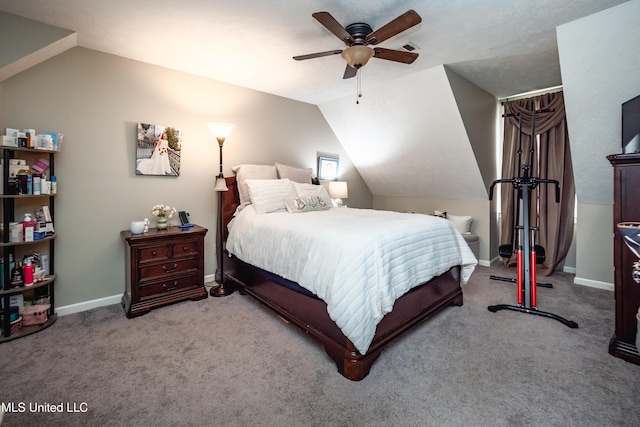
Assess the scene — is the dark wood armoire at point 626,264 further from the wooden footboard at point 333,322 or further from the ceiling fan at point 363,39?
the ceiling fan at point 363,39

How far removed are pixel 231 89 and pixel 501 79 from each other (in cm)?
333

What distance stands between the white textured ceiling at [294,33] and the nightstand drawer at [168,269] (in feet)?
6.62

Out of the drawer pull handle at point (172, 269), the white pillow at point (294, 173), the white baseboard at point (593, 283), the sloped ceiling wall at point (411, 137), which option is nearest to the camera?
the drawer pull handle at point (172, 269)

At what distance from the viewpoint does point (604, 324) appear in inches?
96.3

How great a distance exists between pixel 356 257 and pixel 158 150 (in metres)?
2.50

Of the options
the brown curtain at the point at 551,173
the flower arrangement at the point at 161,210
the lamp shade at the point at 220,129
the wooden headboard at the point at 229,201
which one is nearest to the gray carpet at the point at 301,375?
the flower arrangement at the point at 161,210

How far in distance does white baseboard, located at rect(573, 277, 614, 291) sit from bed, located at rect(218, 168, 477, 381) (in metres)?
1.82

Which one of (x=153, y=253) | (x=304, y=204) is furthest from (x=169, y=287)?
(x=304, y=204)

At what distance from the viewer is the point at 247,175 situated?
3.45 metres

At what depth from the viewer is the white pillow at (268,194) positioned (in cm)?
304

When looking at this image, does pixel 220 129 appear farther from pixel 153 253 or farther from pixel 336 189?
pixel 336 189

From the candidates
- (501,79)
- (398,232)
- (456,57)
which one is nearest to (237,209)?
(398,232)

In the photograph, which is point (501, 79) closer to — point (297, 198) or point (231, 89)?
point (297, 198)

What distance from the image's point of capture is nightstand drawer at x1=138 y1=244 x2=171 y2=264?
2675 millimetres
